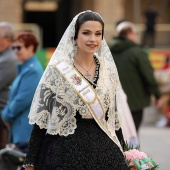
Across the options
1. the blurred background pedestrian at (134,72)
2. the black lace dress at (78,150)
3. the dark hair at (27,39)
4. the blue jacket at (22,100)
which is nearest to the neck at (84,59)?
the black lace dress at (78,150)

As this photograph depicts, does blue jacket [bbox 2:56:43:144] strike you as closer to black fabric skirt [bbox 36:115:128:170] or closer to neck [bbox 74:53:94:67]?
neck [bbox 74:53:94:67]

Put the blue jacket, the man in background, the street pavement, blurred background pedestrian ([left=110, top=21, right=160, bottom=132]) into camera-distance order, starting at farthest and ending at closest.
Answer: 1. the street pavement
2. blurred background pedestrian ([left=110, top=21, right=160, bottom=132])
3. the man in background
4. the blue jacket

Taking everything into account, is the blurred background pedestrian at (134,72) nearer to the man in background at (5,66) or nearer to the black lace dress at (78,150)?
the man in background at (5,66)

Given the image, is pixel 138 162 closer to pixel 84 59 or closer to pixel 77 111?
pixel 77 111

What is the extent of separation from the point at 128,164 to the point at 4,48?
11.9 feet

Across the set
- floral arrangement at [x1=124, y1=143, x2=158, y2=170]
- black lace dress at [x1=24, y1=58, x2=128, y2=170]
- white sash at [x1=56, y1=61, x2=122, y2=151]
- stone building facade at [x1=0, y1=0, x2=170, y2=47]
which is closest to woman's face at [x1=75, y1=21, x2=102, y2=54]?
white sash at [x1=56, y1=61, x2=122, y2=151]

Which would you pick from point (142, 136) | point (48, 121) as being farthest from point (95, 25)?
point (142, 136)

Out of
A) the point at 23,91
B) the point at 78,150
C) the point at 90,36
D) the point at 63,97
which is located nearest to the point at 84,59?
the point at 90,36

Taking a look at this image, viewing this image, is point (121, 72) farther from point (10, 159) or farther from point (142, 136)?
point (142, 136)

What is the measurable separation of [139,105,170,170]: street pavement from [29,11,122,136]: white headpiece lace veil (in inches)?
147

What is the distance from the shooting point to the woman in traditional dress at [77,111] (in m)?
5.13

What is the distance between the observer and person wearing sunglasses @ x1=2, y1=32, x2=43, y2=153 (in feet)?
25.1

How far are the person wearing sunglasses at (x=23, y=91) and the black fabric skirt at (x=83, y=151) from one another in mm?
2428

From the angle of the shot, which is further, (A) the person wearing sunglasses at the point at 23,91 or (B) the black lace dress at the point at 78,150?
(A) the person wearing sunglasses at the point at 23,91
